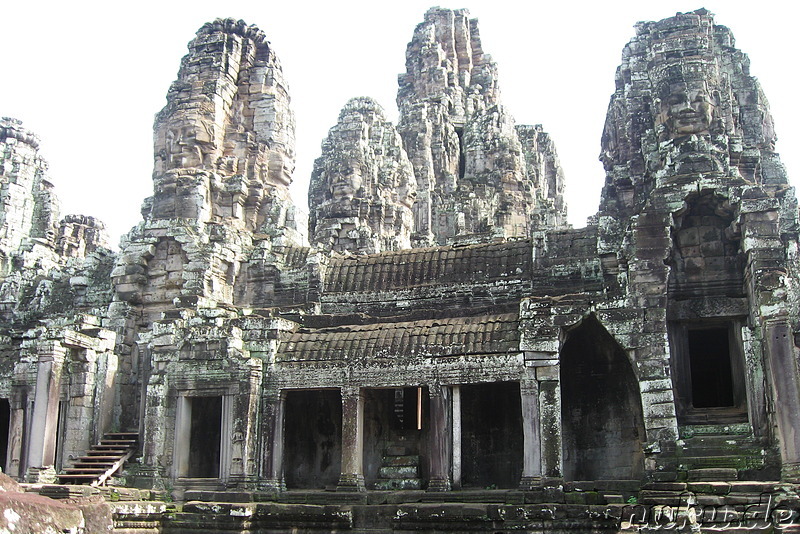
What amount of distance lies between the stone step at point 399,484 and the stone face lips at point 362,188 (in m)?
15.3

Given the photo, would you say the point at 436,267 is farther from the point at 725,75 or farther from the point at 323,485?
the point at 725,75

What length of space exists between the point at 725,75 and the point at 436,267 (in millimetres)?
8442

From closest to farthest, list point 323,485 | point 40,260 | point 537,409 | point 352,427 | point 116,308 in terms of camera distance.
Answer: point 537,409 < point 352,427 < point 323,485 < point 116,308 < point 40,260

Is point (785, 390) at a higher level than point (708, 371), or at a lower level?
lower

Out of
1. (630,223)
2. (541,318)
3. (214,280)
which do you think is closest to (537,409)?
(541,318)

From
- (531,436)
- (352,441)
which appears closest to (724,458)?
(531,436)

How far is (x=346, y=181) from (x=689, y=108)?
18.4 meters

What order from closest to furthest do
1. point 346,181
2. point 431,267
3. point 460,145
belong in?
point 431,267, point 346,181, point 460,145

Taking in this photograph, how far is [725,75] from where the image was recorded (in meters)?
21.8

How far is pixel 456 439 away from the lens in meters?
18.0

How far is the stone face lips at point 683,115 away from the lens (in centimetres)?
1889

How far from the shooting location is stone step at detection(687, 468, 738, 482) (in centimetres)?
1545

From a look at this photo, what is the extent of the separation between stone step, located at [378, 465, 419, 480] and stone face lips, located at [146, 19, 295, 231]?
8978mm

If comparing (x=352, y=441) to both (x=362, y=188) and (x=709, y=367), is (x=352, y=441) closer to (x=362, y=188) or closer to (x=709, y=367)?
(x=709, y=367)
